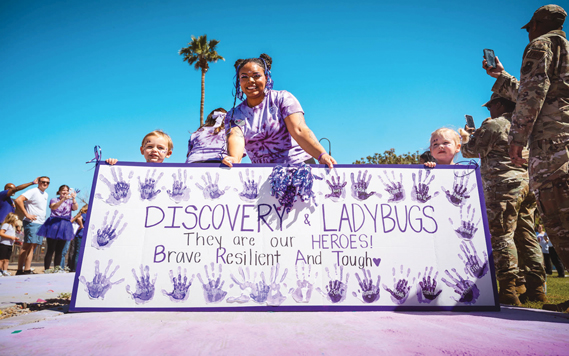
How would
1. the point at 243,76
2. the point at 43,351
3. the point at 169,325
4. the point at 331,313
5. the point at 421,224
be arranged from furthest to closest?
the point at 243,76 → the point at 421,224 → the point at 331,313 → the point at 169,325 → the point at 43,351

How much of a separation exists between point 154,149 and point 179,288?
1.62 meters

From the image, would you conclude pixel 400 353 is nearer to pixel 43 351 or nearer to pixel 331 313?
pixel 331 313

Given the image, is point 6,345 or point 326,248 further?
point 326,248

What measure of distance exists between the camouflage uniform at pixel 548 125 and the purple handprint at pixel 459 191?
0.43m

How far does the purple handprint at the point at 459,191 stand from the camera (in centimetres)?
236

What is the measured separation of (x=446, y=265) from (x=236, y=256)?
60.6 inches

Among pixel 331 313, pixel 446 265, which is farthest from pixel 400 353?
pixel 446 265

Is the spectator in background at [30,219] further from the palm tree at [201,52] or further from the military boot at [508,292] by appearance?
the palm tree at [201,52]

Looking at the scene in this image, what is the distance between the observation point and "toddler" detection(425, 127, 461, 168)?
304cm

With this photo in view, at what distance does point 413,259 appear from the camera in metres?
2.20

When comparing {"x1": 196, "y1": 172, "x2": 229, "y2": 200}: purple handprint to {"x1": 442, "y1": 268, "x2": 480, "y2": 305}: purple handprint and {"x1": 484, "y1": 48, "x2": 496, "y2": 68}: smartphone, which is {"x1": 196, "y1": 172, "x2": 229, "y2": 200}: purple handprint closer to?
{"x1": 442, "y1": 268, "x2": 480, "y2": 305}: purple handprint

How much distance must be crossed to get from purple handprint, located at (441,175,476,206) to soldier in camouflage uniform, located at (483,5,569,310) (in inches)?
15.8

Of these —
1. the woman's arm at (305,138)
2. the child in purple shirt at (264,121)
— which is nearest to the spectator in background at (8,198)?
the child in purple shirt at (264,121)

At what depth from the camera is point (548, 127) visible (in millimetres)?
2201
